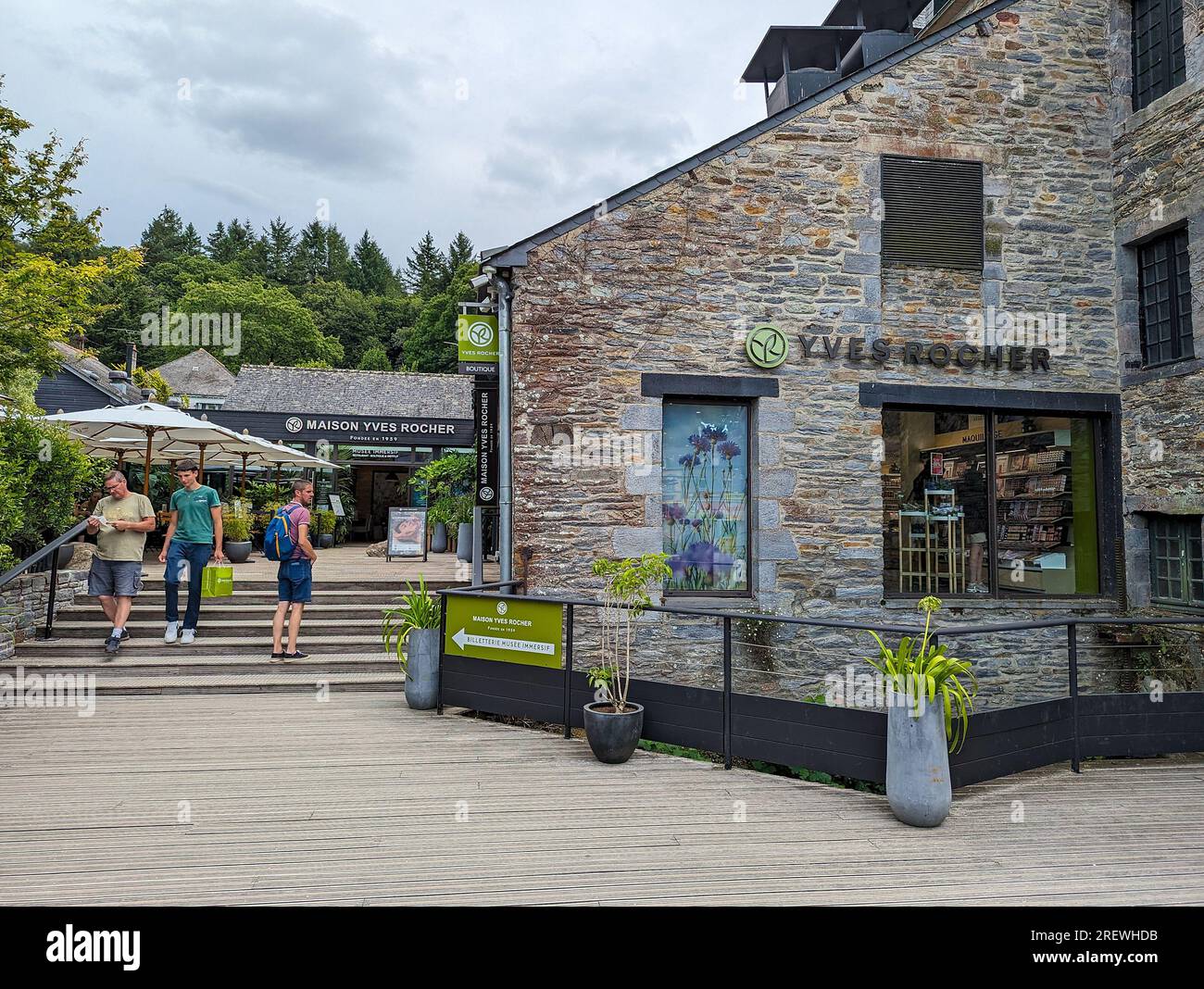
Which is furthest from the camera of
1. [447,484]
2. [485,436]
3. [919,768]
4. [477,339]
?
[447,484]

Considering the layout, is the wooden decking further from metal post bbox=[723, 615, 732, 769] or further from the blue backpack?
the blue backpack

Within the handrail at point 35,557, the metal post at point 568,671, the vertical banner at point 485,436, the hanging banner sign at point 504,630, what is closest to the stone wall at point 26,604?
the handrail at point 35,557

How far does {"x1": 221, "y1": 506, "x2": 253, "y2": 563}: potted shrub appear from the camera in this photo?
1283 centimetres

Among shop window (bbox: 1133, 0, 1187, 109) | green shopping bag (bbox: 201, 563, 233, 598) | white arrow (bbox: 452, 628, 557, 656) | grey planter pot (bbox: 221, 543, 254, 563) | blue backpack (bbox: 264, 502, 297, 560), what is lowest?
white arrow (bbox: 452, 628, 557, 656)

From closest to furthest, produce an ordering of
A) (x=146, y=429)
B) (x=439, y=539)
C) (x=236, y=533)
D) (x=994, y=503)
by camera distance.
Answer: (x=994, y=503) → (x=146, y=429) → (x=236, y=533) → (x=439, y=539)

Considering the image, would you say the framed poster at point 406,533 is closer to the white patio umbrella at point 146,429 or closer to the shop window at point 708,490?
the white patio umbrella at point 146,429

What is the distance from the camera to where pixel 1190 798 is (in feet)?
16.9

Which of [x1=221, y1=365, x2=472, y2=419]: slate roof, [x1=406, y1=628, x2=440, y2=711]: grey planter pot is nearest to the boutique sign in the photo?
[x1=406, y1=628, x2=440, y2=711]: grey planter pot

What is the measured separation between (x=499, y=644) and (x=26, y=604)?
5186 mm

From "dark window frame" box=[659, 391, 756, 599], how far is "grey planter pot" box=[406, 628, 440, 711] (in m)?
2.44

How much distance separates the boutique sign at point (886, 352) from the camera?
809cm

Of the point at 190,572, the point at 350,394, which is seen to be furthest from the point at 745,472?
the point at 350,394

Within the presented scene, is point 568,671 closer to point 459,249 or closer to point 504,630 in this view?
point 504,630

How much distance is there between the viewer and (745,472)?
8.25 m
